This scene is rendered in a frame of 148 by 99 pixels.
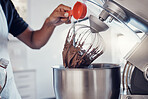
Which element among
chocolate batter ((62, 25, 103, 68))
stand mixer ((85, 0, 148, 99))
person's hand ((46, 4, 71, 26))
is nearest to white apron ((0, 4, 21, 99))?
person's hand ((46, 4, 71, 26))

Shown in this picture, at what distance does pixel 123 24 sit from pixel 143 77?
0.14 metres

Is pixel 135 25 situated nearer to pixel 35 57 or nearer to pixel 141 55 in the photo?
pixel 141 55

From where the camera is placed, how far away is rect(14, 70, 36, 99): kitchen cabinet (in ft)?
10.1

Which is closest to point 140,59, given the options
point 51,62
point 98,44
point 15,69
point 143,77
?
point 143,77

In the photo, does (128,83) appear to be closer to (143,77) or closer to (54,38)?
(143,77)

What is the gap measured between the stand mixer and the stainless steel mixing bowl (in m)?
0.05

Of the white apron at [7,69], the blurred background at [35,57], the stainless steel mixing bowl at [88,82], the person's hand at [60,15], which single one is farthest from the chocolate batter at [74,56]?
the blurred background at [35,57]

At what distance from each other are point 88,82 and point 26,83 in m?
2.89

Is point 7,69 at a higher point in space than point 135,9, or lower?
lower

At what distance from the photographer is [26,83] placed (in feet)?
10.3

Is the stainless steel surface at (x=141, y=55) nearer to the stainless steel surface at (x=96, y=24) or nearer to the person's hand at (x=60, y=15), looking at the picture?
the stainless steel surface at (x=96, y=24)

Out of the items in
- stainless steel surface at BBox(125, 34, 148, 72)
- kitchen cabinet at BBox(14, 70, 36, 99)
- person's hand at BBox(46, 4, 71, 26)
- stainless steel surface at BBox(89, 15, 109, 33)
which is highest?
person's hand at BBox(46, 4, 71, 26)

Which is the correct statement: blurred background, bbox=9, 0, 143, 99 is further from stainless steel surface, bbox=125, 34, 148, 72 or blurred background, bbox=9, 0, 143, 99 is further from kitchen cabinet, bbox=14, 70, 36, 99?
stainless steel surface, bbox=125, 34, 148, 72

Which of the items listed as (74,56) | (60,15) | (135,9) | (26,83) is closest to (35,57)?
(26,83)
